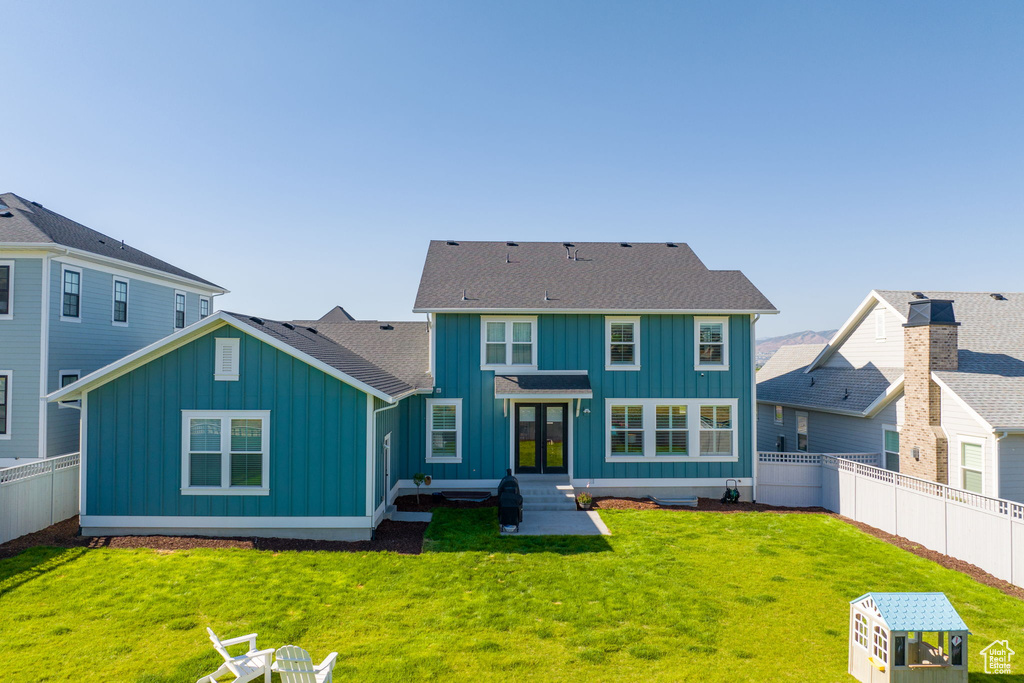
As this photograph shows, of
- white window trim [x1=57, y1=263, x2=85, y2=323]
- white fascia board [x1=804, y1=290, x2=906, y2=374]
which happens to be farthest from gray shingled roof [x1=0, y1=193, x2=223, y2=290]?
white fascia board [x1=804, y1=290, x2=906, y2=374]

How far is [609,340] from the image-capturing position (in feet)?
A: 53.4

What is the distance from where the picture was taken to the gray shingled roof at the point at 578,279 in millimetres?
16141

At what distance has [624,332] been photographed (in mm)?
16359

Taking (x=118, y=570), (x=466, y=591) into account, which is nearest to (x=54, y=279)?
(x=118, y=570)

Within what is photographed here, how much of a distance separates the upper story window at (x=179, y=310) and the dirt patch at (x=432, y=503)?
12488 mm

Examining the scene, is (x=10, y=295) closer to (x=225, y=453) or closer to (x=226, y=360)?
(x=226, y=360)

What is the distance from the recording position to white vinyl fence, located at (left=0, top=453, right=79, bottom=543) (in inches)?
445

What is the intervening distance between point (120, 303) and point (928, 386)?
2425 centimetres

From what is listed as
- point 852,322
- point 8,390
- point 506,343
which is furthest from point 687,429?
point 8,390

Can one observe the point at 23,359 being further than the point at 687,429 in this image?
No

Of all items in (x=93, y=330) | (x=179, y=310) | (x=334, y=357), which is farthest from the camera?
(x=179, y=310)

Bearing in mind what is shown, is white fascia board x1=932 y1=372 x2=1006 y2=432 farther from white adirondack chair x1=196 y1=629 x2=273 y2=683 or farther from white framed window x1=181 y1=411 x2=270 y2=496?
white framed window x1=181 y1=411 x2=270 y2=496

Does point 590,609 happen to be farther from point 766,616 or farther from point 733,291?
point 733,291

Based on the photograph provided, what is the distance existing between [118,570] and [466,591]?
A: 6.59 metres
